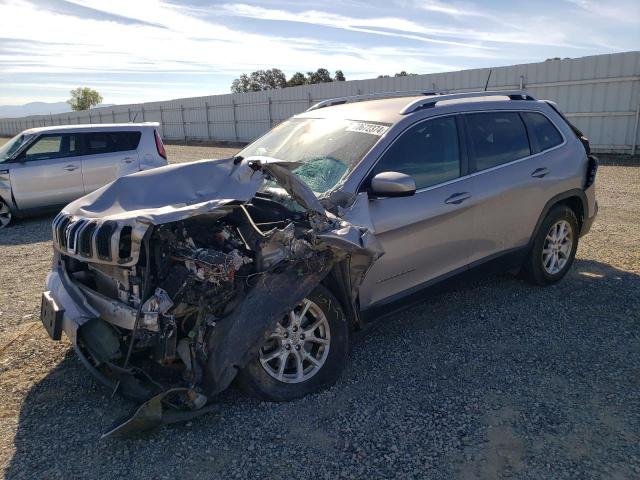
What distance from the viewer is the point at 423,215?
3.90 meters

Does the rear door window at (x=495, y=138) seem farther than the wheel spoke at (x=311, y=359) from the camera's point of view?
Yes

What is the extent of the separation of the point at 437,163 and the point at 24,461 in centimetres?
346

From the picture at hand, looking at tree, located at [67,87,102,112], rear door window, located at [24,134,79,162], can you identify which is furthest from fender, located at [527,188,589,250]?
tree, located at [67,87,102,112]

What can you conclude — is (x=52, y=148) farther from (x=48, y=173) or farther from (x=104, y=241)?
(x=104, y=241)

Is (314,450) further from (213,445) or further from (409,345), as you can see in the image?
(409,345)

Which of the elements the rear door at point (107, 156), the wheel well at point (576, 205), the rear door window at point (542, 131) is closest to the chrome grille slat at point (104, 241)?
the rear door window at point (542, 131)

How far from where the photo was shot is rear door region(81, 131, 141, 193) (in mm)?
9531

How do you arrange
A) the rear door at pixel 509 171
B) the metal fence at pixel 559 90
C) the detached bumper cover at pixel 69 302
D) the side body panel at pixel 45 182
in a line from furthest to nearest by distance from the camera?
the metal fence at pixel 559 90 → the side body panel at pixel 45 182 → the rear door at pixel 509 171 → the detached bumper cover at pixel 69 302

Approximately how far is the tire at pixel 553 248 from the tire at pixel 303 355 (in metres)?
2.50

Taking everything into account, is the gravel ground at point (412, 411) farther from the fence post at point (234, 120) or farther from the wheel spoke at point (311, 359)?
the fence post at point (234, 120)

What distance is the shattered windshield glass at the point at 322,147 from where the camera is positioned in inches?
149

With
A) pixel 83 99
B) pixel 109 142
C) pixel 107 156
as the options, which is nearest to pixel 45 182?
pixel 107 156

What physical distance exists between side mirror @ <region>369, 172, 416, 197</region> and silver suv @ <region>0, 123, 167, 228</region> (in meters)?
7.32

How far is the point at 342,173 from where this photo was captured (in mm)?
3729
